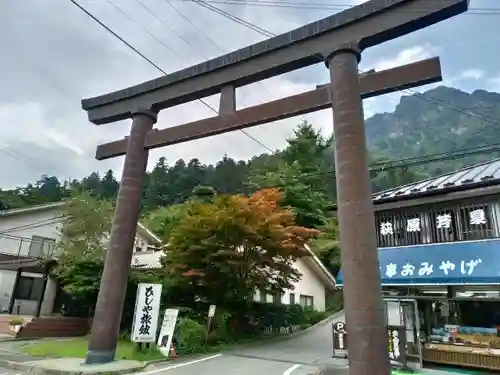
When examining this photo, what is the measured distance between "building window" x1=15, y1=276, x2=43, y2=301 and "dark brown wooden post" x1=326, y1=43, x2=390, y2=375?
889 inches

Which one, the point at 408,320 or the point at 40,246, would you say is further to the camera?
the point at 40,246

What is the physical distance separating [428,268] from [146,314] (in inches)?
336

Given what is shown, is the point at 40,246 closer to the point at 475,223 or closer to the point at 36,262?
the point at 36,262

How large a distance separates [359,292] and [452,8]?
5.80 m

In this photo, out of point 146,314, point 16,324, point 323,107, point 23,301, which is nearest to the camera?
point 323,107

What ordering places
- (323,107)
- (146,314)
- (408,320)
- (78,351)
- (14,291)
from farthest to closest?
1. (14,291)
2. (78,351)
3. (146,314)
4. (408,320)
5. (323,107)

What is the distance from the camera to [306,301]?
27172mm

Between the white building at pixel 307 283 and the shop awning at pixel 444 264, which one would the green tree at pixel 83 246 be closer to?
the white building at pixel 307 283

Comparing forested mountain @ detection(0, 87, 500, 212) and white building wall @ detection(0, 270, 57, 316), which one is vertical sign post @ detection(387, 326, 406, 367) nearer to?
forested mountain @ detection(0, 87, 500, 212)

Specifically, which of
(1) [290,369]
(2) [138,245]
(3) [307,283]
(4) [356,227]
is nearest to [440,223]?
(4) [356,227]

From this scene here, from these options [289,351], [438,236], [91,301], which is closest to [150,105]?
[438,236]

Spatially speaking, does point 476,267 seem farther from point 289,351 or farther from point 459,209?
point 289,351

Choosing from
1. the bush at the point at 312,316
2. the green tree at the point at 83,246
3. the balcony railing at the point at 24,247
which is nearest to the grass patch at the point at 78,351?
the green tree at the point at 83,246

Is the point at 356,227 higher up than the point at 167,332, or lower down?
higher up
